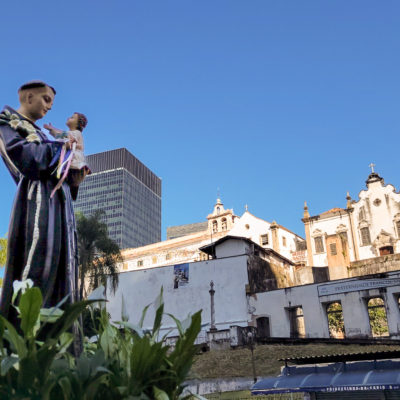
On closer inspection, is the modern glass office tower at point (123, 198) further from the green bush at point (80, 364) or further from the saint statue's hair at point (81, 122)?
the green bush at point (80, 364)

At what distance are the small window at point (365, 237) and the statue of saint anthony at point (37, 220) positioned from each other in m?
42.2

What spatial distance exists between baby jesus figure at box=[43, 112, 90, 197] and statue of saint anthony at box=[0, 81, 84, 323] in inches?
3.5

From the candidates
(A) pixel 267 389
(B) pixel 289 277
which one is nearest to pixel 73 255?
(A) pixel 267 389

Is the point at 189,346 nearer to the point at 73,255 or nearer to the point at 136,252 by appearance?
the point at 73,255

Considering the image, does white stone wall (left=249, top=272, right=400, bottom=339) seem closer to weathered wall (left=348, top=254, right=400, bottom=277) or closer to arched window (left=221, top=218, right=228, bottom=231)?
weathered wall (left=348, top=254, right=400, bottom=277)

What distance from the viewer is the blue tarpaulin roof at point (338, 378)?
349 inches

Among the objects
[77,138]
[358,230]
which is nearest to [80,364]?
[77,138]

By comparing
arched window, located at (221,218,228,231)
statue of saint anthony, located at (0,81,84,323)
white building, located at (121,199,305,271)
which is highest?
arched window, located at (221,218,228,231)

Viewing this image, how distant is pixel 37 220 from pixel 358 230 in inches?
1699

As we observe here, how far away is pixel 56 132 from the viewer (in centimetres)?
478

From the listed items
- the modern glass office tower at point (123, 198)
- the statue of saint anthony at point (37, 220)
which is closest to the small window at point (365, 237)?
the statue of saint anthony at point (37, 220)

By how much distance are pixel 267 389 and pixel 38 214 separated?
798 centimetres

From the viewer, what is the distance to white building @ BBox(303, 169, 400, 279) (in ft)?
139

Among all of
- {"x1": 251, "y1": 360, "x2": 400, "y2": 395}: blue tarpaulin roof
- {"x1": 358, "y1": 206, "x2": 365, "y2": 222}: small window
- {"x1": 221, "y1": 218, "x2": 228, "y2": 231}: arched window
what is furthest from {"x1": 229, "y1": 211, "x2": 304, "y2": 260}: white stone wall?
{"x1": 251, "y1": 360, "x2": 400, "y2": 395}: blue tarpaulin roof
